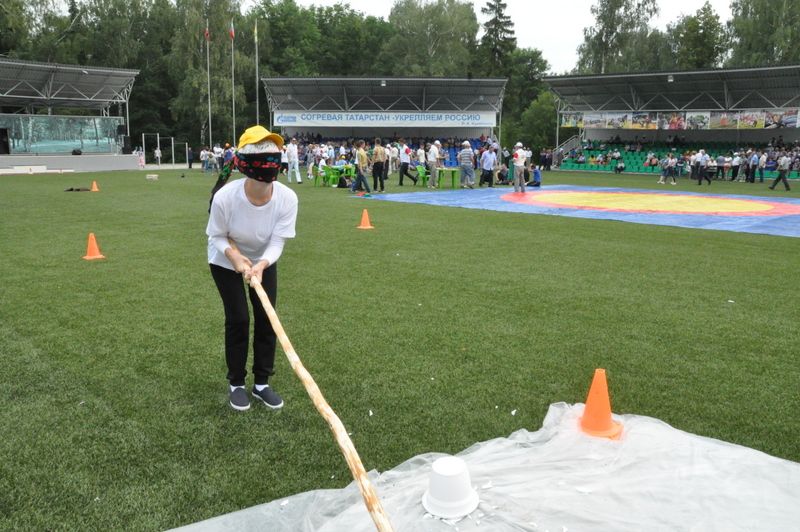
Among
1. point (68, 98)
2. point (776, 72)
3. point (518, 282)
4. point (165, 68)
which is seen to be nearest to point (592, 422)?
point (518, 282)

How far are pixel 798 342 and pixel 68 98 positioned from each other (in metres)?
47.5

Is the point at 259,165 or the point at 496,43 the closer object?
the point at 259,165

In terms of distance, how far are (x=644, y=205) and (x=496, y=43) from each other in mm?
57149

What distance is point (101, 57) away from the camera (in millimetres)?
59844

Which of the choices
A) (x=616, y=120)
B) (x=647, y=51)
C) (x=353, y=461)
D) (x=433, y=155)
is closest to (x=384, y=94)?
(x=616, y=120)

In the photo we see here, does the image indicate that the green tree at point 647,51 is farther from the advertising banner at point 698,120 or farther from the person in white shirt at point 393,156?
the person in white shirt at point 393,156

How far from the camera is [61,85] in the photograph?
4203 cm

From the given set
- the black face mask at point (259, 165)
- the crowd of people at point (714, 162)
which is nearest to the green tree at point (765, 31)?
the crowd of people at point (714, 162)

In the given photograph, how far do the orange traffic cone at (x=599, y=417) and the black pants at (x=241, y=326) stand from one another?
2140mm

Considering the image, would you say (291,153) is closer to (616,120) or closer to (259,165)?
(259,165)

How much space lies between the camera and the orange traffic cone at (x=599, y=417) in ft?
12.1

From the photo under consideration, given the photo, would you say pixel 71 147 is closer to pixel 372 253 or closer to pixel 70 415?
pixel 372 253

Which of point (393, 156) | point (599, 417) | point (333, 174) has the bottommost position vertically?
point (599, 417)

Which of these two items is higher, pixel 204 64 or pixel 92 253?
pixel 204 64
